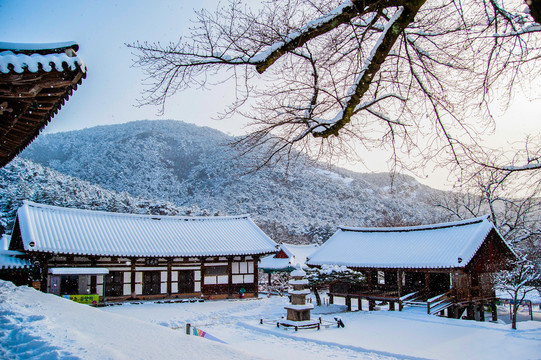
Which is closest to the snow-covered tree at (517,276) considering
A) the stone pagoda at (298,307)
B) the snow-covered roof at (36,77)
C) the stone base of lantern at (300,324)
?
the stone base of lantern at (300,324)

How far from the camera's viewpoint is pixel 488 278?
71.4ft

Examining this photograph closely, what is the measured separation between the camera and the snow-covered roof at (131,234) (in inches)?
781

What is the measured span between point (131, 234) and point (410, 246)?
1737 centimetres

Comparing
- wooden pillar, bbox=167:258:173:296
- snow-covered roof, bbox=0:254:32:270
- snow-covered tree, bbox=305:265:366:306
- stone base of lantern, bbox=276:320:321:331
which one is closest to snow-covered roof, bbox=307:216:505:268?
snow-covered tree, bbox=305:265:366:306

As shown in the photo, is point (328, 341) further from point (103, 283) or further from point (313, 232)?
point (313, 232)

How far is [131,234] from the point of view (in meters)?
23.5

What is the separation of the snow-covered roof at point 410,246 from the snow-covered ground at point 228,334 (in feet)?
9.38

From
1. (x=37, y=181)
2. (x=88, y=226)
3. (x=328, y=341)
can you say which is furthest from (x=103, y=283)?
(x=37, y=181)

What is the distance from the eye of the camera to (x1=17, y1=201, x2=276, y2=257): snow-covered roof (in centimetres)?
1983

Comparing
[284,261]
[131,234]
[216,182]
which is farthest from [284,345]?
[216,182]

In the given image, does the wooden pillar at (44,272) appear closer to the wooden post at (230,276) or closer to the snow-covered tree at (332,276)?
the wooden post at (230,276)

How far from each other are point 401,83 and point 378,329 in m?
11.8

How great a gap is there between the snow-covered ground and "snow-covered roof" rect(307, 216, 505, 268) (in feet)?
9.38

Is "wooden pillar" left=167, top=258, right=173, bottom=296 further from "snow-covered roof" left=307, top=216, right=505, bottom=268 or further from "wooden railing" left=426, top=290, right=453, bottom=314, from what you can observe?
"wooden railing" left=426, top=290, right=453, bottom=314
